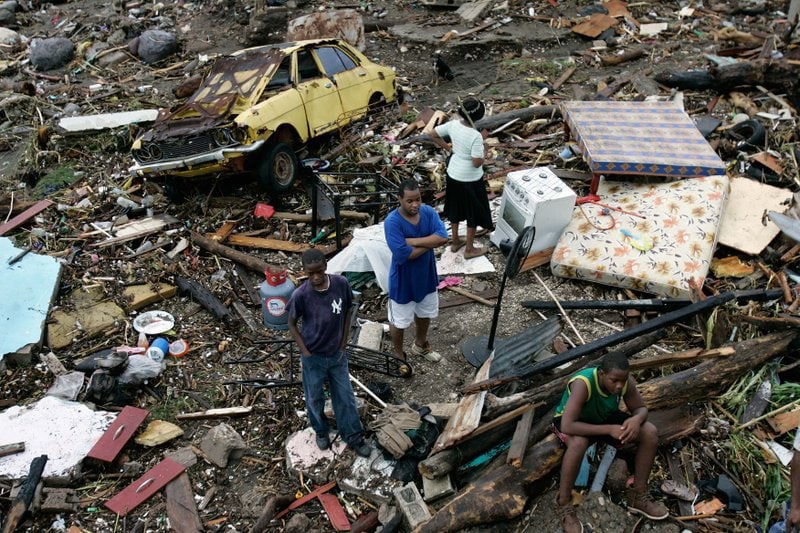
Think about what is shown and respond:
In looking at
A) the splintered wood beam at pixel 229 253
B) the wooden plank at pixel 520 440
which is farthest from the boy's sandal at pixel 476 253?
the wooden plank at pixel 520 440

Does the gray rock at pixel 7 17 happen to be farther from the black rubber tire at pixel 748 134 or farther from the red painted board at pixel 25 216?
the black rubber tire at pixel 748 134

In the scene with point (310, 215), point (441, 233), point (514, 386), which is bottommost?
point (310, 215)

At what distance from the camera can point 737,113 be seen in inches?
386

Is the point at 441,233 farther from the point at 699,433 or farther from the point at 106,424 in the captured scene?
the point at 106,424

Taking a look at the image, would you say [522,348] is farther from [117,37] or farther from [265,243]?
[117,37]

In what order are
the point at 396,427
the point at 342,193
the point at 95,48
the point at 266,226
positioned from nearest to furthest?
the point at 396,427 < the point at 342,193 < the point at 266,226 < the point at 95,48

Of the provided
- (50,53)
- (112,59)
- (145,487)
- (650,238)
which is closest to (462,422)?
(145,487)

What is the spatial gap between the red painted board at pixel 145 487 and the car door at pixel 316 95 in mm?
5640

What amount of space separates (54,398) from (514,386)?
4.41m

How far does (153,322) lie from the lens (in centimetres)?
670

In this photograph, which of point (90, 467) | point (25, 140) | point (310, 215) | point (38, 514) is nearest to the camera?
point (38, 514)

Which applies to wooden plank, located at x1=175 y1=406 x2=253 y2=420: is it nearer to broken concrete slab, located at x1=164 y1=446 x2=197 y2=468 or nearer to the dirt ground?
the dirt ground

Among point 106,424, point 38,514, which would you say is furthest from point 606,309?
point 38,514

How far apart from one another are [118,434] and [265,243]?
11.3 feet
